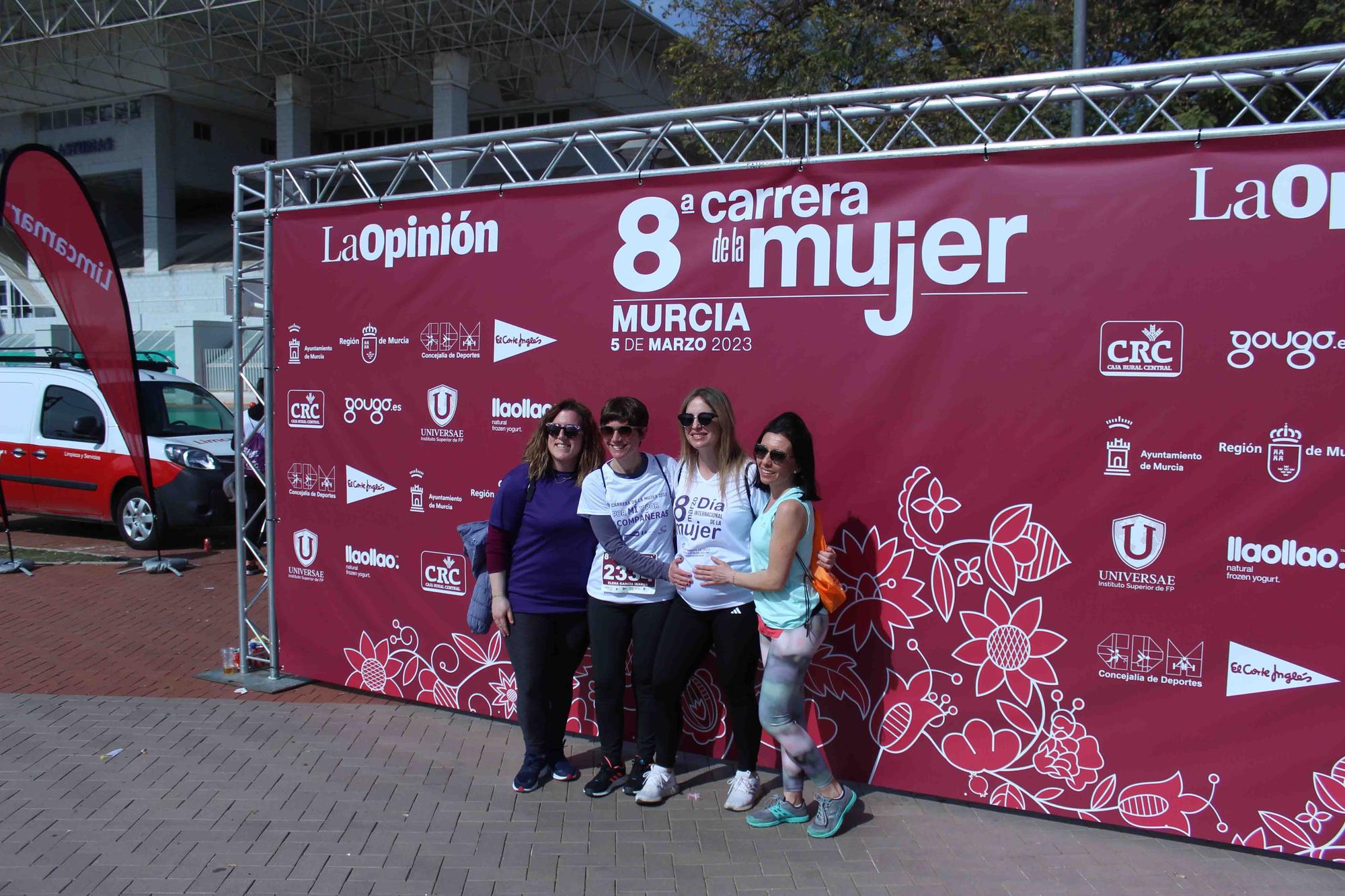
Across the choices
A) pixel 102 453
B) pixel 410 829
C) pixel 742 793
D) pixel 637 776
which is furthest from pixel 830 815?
pixel 102 453

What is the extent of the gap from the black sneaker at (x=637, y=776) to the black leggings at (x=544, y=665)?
1.36ft

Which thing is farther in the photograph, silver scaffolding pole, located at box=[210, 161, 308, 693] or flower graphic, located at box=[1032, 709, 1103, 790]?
silver scaffolding pole, located at box=[210, 161, 308, 693]

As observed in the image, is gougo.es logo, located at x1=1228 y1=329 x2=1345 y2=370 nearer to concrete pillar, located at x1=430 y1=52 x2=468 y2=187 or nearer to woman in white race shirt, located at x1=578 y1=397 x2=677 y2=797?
woman in white race shirt, located at x1=578 y1=397 x2=677 y2=797

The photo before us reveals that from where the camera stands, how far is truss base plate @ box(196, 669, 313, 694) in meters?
6.39

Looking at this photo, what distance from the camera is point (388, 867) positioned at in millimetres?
4152

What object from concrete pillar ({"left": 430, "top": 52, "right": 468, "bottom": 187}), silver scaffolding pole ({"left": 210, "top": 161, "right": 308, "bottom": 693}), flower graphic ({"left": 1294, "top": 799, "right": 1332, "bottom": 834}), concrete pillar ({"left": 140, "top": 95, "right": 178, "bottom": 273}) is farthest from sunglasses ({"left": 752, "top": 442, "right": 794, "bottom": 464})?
concrete pillar ({"left": 140, "top": 95, "right": 178, "bottom": 273})

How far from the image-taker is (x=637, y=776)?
482 cm

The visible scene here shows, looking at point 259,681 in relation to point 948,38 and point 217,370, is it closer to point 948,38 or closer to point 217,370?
point 948,38

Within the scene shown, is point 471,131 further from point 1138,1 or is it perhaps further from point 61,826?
point 61,826

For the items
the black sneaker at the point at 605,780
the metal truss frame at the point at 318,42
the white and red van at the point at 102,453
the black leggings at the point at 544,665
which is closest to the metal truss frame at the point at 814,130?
the black leggings at the point at 544,665

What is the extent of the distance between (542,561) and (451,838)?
1.28 meters

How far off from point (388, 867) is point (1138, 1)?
12.2 m

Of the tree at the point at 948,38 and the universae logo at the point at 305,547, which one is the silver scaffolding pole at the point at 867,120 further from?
the tree at the point at 948,38

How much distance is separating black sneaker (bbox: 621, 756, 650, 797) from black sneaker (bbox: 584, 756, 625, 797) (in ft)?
0.21
